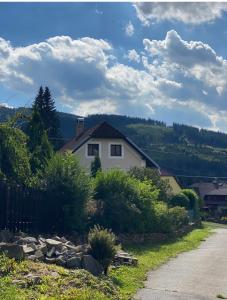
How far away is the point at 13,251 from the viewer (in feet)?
37.8

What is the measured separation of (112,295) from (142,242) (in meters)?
11.4

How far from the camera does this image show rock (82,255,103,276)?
12.2 metres

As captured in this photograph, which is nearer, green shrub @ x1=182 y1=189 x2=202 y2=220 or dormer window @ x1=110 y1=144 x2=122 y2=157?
green shrub @ x1=182 y1=189 x2=202 y2=220

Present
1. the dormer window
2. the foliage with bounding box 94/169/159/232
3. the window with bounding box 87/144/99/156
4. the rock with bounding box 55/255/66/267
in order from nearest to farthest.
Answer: the rock with bounding box 55/255/66/267, the foliage with bounding box 94/169/159/232, the window with bounding box 87/144/99/156, the dormer window

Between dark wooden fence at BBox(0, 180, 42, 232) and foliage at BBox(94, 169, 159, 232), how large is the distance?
3.14 metres

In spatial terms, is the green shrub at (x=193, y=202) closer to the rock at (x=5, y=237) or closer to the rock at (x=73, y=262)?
the rock at (x=5, y=237)

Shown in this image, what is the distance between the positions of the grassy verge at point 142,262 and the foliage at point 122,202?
1006mm

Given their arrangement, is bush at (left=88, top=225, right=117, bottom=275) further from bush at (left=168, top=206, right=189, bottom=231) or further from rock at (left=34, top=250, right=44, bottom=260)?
bush at (left=168, top=206, right=189, bottom=231)

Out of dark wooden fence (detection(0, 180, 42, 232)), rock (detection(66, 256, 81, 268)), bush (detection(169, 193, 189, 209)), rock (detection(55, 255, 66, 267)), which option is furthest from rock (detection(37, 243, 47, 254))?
bush (detection(169, 193, 189, 209))

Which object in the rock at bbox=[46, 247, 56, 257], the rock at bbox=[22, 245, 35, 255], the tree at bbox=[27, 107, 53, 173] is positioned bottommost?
the rock at bbox=[46, 247, 56, 257]

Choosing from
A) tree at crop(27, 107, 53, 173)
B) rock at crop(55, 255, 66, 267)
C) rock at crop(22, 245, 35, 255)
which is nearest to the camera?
rock at crop(22, 245, 35, 255)

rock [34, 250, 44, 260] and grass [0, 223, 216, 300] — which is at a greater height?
rock [34, 250, 44, 260]

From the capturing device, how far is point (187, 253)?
67.7ft

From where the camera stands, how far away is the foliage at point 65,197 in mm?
18641
